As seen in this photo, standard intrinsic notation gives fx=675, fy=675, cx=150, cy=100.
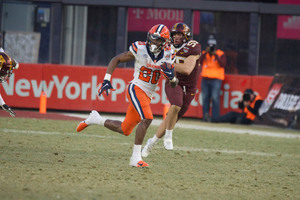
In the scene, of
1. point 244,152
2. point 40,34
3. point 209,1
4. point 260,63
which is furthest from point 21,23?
point 244,152

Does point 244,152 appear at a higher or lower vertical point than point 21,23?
lower

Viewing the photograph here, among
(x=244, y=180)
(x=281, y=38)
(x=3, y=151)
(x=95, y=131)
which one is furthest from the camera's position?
(x=281, y=38)

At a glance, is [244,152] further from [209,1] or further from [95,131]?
[209,1]

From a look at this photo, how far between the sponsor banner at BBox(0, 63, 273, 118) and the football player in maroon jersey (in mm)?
6410

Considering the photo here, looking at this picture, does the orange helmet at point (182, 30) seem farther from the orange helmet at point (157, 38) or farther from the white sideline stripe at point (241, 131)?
the white sideline stripe at point (241, 131)

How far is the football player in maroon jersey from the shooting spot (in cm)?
1002

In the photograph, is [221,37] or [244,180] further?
[221,37]

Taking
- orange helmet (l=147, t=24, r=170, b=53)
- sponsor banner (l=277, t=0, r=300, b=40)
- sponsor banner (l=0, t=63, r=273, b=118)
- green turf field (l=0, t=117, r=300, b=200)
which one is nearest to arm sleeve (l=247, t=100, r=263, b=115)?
sponsor banner (l=0, t=63, r=273, b=118)

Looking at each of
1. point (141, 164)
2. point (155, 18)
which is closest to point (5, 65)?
point (141, 164)

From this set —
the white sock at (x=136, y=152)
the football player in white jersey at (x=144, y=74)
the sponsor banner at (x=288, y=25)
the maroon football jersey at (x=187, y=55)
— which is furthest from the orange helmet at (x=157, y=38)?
the sponsor banner at (x=288, y=25)

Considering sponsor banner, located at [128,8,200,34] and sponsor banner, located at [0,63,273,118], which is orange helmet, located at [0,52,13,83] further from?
sponsor banner, located at [128,8,200,34]

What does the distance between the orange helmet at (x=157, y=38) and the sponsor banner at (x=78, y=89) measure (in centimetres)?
846

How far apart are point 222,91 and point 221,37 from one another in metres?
1.46

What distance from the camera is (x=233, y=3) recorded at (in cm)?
1734
